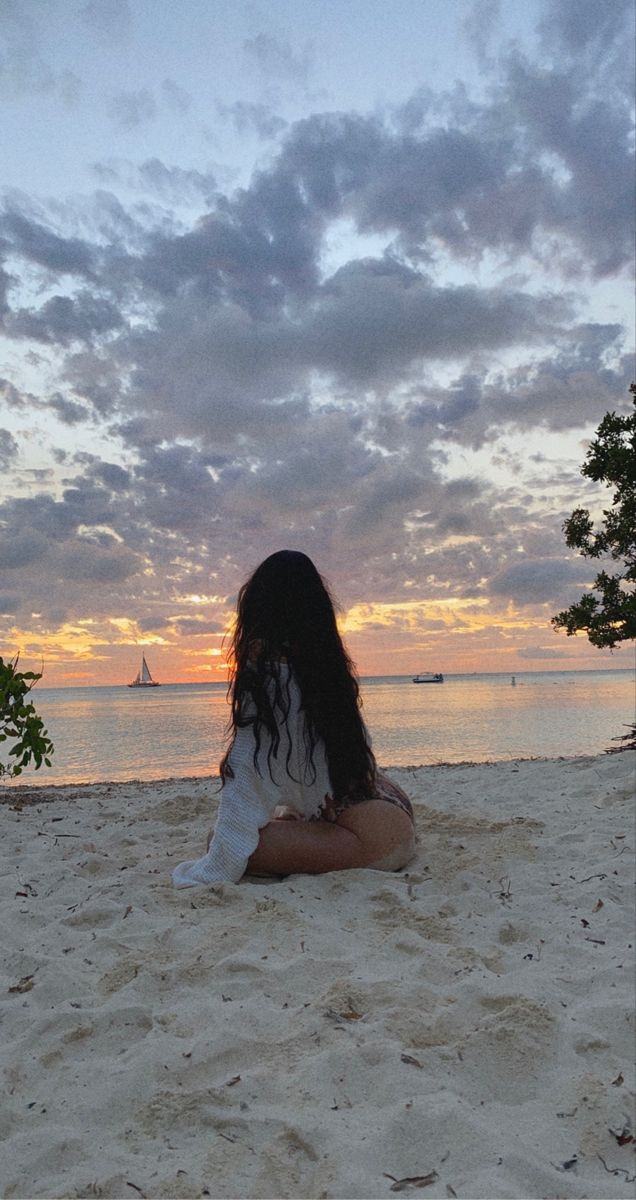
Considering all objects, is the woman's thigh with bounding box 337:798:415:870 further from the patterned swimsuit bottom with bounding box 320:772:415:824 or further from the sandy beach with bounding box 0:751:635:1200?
the sandy beach with bounding box 0:751:635:1200

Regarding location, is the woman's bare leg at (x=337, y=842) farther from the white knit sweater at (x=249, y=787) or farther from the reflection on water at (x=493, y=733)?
the reflection on water at (x=493, y=733)

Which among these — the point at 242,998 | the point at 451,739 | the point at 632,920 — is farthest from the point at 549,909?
the point at 451,739

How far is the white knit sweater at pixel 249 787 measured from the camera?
3.93 metres

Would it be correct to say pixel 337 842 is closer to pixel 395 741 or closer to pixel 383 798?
pixel 383 798

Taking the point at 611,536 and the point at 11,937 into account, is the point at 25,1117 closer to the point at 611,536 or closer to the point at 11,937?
the point at 11,937

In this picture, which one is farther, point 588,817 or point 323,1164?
point 588,817

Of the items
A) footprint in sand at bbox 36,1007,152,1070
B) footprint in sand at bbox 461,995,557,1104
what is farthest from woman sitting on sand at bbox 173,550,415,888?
footprint in sand at bbox 461,995,557,1104

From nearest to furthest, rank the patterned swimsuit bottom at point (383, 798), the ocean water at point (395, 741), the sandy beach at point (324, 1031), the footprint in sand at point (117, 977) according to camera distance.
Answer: the sandy beach at point (324, 1031) < the footprint in sand at point (117, 977) < the patterned swimsuit bottom at point (383, 798) < the ocean water at point (395, 741)

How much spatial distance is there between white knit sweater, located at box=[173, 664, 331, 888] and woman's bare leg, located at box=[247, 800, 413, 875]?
0.12m

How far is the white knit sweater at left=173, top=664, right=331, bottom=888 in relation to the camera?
393 cm

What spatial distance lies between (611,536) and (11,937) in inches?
306

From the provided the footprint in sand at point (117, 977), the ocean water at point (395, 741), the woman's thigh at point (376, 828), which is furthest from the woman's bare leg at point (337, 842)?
the ocean water at point (395, 741)

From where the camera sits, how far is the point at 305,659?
157 inches

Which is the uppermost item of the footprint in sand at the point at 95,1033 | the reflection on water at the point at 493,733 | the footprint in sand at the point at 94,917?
the footprint in sand at the point at 94,917
